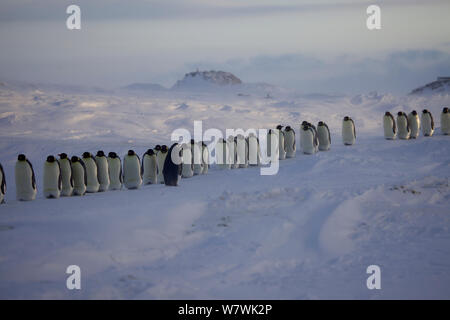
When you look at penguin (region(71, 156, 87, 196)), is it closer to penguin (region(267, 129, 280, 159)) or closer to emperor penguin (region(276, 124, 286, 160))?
penguin (region(267, 129, 280, 159))

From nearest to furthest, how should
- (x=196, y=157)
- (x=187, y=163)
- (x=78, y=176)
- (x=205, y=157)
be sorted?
(x=78, y=176), (x=187, y=163), (x=196, y=157), (x=205, y=157)

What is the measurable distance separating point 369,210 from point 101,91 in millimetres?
29231

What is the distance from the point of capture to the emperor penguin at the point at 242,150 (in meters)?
13.3

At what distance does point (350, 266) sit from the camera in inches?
270

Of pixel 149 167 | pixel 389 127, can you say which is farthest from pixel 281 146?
pixel 389 127

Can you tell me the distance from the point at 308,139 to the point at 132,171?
5621 mm

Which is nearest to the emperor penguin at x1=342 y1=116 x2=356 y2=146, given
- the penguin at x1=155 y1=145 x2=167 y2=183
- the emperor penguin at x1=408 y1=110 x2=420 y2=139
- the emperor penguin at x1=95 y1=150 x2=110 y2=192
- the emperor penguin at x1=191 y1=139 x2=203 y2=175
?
the emperor penguin at x1=408 y1=110 x2=420 y2=139

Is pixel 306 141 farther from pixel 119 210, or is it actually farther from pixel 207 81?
pixel 207 81

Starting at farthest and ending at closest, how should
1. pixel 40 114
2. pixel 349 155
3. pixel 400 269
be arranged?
pixel 40 114 → pixel 349 155 → pixel 400 269

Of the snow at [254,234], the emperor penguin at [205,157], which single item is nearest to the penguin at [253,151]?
the snow at [254,234]

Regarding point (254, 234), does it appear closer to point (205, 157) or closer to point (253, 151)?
point (205, 157)

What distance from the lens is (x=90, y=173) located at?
34.0ft
